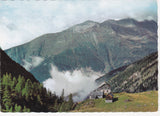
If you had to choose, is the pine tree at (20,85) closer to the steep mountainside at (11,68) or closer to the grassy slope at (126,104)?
the steep mountainside at (11,68)

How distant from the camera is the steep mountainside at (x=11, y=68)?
12.0 metres

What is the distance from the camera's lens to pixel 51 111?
1111 cm

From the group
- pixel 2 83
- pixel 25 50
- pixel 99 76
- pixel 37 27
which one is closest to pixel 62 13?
pixel 37 27

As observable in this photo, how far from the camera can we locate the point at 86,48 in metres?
11.9

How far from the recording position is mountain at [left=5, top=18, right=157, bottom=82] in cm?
1174

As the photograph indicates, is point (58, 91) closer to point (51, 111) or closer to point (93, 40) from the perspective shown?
point (51, 111)

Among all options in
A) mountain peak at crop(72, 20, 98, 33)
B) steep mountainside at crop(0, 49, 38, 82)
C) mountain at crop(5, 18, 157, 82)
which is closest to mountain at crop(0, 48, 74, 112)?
steep mountainside at crop(0, 49, 38, 82)

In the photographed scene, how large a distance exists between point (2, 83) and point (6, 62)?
1951mm

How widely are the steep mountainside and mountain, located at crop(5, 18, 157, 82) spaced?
Result: 0.23 meters

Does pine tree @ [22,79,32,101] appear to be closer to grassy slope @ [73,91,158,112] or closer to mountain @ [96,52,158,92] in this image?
grassy slope @ [73,91,158,112]

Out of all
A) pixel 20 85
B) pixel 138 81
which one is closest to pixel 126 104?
pixel 138 81

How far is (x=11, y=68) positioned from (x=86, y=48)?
4023 mm

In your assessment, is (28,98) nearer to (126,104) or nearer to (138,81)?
(126,104)

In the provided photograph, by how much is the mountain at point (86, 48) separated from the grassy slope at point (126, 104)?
1524 mm
